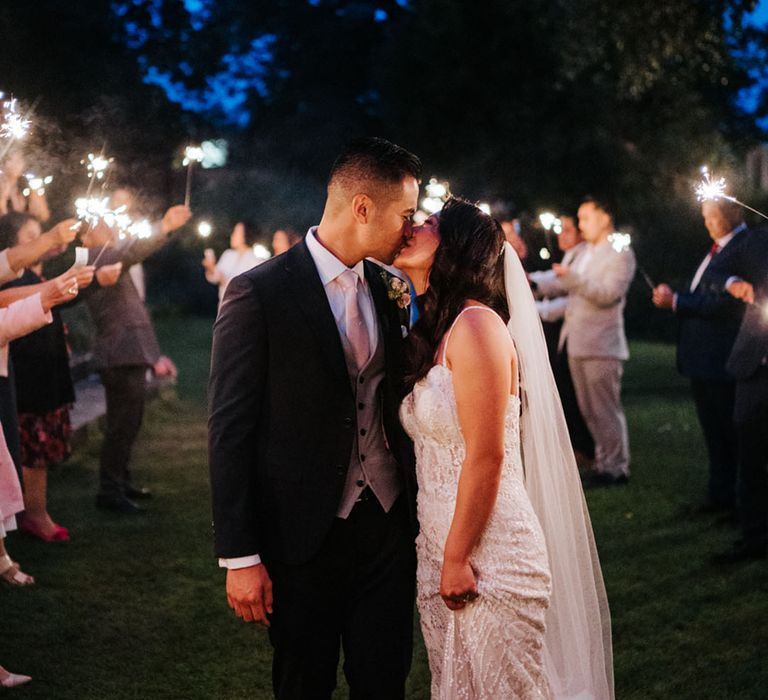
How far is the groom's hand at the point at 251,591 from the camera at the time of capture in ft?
9.14

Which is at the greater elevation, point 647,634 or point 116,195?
point 116,195

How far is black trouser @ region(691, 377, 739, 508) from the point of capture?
6.92 meters

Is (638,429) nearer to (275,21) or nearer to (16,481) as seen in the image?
(16,481)

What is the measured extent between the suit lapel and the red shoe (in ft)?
13.6

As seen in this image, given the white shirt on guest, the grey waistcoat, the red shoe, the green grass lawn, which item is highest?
the white shirt on guest

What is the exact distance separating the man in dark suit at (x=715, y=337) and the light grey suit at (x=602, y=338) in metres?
0.83

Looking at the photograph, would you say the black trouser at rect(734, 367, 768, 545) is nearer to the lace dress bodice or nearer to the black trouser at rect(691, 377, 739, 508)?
the black trouser at rect(691, 377, 739, 508)

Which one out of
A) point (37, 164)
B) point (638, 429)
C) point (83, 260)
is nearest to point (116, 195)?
point (37, 164)

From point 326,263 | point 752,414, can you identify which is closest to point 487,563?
point 326,263

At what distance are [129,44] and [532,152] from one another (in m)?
10.4

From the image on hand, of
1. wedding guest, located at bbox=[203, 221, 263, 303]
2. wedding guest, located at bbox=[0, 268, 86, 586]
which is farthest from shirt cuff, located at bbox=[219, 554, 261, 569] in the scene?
wedding guest, located at bbox=[203, 221, 263, 303]

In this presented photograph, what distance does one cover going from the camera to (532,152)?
70.0 ft

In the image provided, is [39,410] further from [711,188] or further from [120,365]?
[711,188]

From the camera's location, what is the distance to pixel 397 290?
3.24 m
